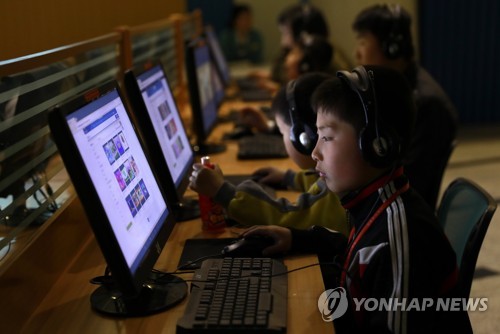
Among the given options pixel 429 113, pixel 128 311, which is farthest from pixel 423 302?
pixel 429 113

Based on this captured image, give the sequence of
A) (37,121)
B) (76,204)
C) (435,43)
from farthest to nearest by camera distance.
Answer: (435,43) → (76,204) → (37,121)

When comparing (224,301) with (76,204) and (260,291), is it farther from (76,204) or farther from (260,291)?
(76,204)

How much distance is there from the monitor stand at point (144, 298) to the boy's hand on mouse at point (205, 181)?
355 millimetres

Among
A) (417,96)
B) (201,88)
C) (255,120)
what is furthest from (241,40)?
(417,96)

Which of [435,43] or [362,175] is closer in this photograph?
[362,175]

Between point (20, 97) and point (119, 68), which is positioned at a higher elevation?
point (20, 97)

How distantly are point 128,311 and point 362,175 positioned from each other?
1.83 ft

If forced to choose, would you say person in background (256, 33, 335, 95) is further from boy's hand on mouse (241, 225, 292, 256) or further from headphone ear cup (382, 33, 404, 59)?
boy's hand on mouse (241, 225, 292, 256)

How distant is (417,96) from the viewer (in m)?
2.41

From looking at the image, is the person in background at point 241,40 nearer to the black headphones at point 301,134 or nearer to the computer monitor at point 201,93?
the computer monitor at point 201,93

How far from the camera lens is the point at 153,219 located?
53.9 inches

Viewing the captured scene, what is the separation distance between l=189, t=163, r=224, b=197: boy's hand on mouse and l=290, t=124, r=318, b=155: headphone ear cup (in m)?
0.23

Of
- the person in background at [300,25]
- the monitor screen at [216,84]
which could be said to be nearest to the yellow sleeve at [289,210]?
the monitor screen at [216,84]

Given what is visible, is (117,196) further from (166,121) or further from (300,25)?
(300,25)
